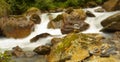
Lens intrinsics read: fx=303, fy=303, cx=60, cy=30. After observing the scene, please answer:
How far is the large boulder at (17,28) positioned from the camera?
1752cm

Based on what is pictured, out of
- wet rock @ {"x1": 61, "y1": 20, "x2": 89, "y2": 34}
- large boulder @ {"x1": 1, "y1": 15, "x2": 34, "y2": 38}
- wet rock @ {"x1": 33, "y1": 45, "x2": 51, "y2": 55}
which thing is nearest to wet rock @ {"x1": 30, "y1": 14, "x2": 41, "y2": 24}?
large boulder @ {"x1": 1, "y1": 15, "x2": 34, "y2": 38}

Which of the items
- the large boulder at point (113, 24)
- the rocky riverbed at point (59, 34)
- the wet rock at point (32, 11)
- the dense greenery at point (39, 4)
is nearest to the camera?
the rocky riverbed at point (59, 34)

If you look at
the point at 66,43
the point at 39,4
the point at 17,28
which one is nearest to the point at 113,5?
the point at 39,4

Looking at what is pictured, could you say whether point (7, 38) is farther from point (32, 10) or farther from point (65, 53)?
point (65, 53)

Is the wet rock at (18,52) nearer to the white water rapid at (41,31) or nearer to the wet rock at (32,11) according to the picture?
the white water rapid at (41,31)

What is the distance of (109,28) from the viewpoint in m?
16.4

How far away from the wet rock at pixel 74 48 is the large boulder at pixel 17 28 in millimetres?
5224

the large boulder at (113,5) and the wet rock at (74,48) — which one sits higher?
the large boulder at (113,5)

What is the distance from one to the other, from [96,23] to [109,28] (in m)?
2.14

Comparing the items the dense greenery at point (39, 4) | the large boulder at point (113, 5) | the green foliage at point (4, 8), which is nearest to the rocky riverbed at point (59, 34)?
the large boulder at point (113, 5)

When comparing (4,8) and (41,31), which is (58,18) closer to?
(41,31)

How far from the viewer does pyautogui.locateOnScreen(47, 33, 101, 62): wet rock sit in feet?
36.3

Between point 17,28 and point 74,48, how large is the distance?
668cm

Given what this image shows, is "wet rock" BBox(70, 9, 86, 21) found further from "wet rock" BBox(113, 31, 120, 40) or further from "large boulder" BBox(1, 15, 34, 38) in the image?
"wet rock" BBox(113, 31, 120, 40)
